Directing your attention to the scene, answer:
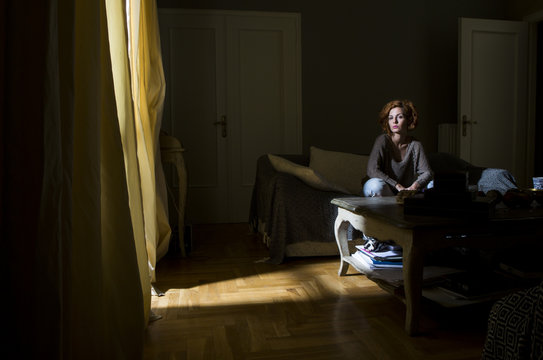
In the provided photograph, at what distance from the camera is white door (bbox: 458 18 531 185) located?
4.63m

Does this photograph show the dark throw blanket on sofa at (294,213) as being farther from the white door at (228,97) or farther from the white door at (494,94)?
the white door at (494,94)

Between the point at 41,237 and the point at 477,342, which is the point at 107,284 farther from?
the point at 477,342

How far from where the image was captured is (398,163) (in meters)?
2.91

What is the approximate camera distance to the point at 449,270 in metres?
1.92

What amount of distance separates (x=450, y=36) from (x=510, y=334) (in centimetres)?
477

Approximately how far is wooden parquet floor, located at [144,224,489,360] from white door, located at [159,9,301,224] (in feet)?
6.49

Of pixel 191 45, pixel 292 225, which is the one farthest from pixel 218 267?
pixel 191 45

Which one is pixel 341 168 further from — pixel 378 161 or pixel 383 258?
pixel 383 258

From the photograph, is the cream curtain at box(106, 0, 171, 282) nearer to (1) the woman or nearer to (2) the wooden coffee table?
(2) the wooden coffee table

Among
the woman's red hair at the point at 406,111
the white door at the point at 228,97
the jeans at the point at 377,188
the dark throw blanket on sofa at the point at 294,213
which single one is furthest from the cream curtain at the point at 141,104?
the white door at the point at 228,97

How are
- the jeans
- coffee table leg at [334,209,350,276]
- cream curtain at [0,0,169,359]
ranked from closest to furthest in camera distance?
1. cream curtain at [0,0,169,359]
2. coffee table leg at [334,209,350,276]
3. the jeans

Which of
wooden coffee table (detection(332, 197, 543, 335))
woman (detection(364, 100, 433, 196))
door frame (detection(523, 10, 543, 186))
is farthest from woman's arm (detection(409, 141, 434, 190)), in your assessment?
door frame (detection(523, 10, 543, 186))

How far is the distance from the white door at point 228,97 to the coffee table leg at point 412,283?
3.07 meters

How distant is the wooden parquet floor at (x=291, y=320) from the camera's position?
1496 millimetres
